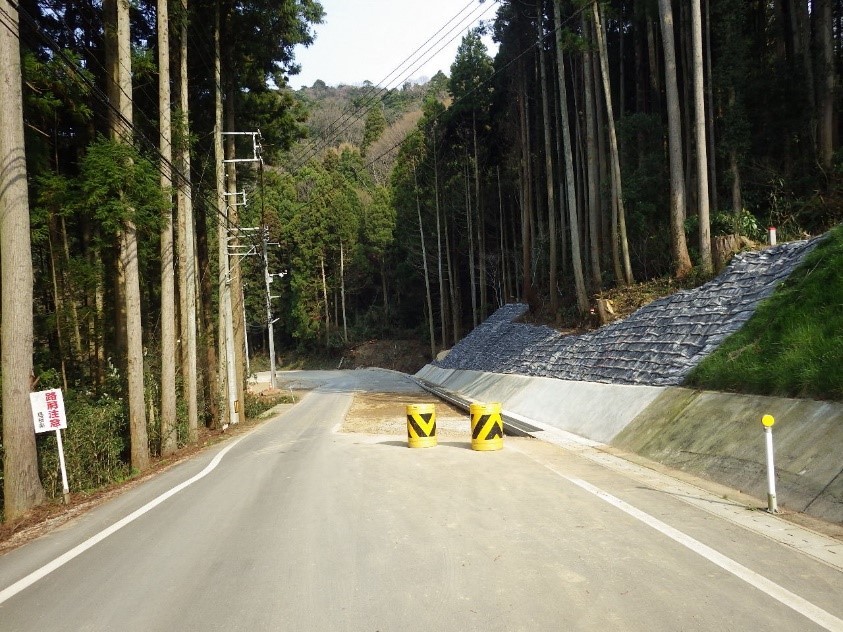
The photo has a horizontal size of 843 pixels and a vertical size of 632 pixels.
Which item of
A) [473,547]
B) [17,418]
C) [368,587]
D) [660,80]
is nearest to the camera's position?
[368,587]

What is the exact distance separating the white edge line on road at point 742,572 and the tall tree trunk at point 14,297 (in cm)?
875

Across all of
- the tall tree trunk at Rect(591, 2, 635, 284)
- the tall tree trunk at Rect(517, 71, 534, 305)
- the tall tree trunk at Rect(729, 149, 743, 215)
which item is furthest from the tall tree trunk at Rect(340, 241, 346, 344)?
the tall tree trunk at Rect(729, 149, 743, 215)

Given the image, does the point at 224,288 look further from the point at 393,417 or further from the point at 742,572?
the point at 742,572

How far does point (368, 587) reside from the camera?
14.6 ft

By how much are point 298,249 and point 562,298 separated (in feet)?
147

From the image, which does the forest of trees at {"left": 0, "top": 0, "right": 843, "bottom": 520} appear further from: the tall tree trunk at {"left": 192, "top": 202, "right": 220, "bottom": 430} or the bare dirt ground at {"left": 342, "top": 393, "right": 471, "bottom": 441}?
the bare dirt ground at {"left": 342, "top": 393, "right": 471, "bottom": 441}

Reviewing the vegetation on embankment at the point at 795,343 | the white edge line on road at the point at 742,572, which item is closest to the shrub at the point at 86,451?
the white edge line on road at the point at 742,572

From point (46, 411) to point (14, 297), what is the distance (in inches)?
74.0

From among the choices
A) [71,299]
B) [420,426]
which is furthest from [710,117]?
[71,299]

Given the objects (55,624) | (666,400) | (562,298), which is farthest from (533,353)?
(55,624)

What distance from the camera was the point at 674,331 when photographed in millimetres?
15078

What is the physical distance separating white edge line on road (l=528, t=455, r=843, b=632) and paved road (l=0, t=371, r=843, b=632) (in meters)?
0.02

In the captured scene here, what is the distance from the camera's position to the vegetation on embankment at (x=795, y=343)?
27.0 ft

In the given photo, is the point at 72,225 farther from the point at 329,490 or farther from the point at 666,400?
the point at 666,400
